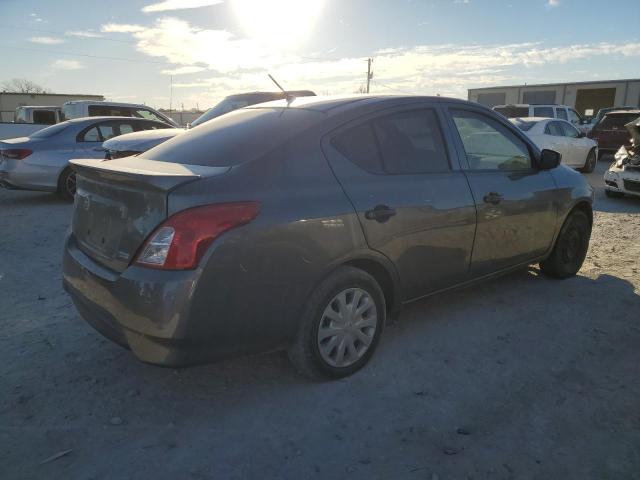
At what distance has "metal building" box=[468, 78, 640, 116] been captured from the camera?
3716cm

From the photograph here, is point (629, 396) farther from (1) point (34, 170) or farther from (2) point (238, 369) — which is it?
(1) point (34, 170)

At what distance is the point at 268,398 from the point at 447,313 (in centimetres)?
181

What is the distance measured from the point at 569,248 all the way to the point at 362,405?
3.09 m

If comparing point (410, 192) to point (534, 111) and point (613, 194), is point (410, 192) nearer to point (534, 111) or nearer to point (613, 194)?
point (613, 194)

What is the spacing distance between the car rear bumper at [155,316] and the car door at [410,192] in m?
1.10

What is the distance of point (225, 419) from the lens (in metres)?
2.63

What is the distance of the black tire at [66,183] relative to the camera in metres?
8.62

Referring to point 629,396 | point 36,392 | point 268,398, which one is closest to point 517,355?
point 629,396

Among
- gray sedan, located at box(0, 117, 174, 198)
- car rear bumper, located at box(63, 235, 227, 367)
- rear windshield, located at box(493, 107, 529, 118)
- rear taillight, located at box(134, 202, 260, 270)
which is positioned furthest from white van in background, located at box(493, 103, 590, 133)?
car rear bumper, located at box(63, 235, 227, 367)

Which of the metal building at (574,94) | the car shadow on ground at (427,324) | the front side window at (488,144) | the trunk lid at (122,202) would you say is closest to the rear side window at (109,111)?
the car shadow on ground at (427,324)

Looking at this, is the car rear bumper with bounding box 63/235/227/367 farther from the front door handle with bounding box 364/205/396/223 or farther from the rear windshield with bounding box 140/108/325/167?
the front door handle with bounding box 364/205/396/223

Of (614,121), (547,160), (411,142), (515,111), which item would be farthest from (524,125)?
(411,142)

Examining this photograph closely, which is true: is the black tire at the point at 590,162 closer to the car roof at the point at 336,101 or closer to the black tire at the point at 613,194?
the black tire at the point at 613,194

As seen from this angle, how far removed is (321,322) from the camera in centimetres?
282
